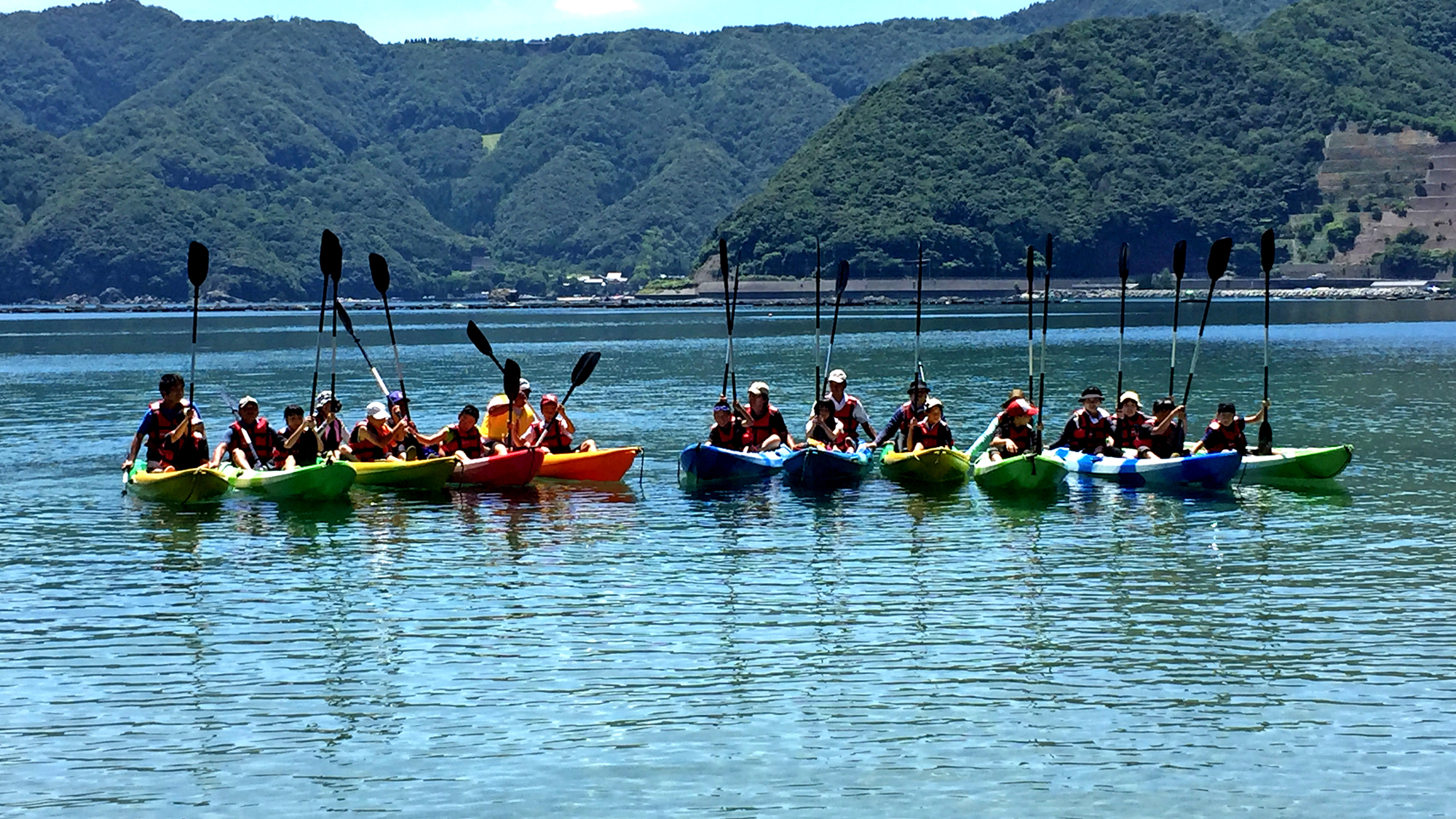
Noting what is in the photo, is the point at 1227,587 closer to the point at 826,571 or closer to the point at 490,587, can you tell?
the point at 826,571

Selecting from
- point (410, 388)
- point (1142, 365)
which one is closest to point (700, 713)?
point (410, 388)

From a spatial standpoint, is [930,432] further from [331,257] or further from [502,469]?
[331,257]

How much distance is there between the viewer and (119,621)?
21.5m

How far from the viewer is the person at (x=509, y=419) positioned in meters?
34.4

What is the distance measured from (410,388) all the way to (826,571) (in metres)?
51.0

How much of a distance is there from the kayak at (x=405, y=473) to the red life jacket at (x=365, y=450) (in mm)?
310

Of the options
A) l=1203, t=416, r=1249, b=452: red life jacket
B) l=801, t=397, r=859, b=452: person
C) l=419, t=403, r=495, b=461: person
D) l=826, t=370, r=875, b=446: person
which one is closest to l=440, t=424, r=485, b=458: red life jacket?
l=419, t=403, r=495, b=461: person

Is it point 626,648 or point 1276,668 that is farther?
point 626,648

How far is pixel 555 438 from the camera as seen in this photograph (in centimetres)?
3453

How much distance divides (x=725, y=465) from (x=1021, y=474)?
17.0ft

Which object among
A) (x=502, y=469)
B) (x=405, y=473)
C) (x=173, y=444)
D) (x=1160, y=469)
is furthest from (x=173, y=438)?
(x=1160, y=469)

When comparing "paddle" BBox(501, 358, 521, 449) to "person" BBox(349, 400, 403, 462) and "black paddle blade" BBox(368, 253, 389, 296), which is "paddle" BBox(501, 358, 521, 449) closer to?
"person" BBox(349, 400, 403, 462)

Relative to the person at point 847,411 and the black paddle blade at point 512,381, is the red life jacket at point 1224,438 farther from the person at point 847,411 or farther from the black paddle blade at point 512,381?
the black paddle blade at point 512,381

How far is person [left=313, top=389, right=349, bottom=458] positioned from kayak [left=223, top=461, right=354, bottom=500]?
877 millimetres
